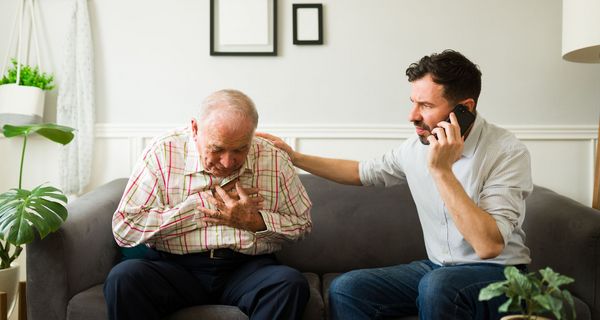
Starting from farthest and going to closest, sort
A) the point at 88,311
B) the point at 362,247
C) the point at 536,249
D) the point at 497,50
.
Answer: the point at 497,50 < the point at 362,247 < the point at 536,249 < the point at 88,311

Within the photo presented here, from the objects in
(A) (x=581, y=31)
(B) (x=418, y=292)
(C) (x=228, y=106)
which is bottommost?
(B) (x=418, y=292)

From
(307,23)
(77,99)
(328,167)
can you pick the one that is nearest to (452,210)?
(328,167)

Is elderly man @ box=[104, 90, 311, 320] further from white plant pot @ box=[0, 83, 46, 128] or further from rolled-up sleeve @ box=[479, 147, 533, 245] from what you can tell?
white plant pot @ box=[0, 83, 46, 128]

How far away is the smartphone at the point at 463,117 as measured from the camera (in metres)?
2.09

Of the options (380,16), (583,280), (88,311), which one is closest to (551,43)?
(380,16)

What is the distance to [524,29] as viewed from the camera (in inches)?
121

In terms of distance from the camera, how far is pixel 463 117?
6.85ft

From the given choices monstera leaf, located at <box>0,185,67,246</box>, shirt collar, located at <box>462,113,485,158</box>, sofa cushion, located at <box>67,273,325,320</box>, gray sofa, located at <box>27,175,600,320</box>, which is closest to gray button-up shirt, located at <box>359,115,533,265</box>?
shirt collar, located at <box>462,113,485,158</box>

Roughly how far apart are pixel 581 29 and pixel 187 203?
166 centimetres

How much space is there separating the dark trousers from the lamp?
1.47m

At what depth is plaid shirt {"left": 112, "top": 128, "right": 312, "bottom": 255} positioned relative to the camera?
7.14 ft

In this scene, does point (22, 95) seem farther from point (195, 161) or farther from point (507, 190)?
point (507, 190)

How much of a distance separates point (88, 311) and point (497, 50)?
208 centimetres

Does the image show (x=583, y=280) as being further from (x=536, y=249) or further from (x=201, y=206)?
(x=201, y=206)
